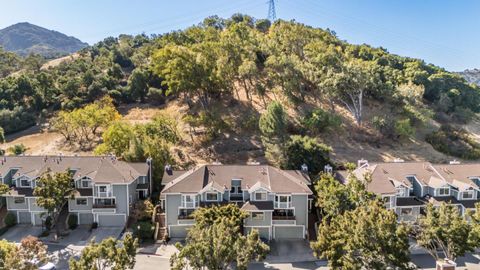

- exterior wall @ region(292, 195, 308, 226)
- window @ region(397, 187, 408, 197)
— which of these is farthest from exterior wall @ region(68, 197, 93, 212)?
window @ region(397, 187, 408, 197)

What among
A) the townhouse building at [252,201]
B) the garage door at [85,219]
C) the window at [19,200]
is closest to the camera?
the townhouse building at [252,201]

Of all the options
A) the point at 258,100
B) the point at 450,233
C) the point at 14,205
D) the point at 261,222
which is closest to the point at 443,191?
the point at 450,233

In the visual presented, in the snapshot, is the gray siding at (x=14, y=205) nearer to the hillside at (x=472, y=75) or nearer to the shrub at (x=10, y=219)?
the shrub at (x=10, y=219)

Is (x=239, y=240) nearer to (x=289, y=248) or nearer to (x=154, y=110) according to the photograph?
(x=289, y=248)

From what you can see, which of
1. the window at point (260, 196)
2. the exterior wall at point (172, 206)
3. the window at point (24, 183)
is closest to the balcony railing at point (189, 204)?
the exterior wall at point (172, 206)

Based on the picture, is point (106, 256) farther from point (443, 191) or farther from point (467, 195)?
point (467, 195)

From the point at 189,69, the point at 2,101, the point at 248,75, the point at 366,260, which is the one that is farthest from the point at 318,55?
the point at 2,101

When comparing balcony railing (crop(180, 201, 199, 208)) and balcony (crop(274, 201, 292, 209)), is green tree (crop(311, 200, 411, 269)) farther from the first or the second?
balcony railing (crop(180, 201, 199, 208))
